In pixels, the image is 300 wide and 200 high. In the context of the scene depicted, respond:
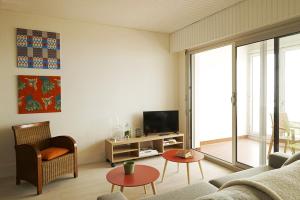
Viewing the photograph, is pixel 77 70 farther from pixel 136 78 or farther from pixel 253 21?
pixel 253 21

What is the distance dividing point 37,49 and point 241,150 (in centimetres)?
408

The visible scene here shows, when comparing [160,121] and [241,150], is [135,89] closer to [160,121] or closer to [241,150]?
[160,121]

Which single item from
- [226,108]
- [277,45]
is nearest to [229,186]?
[277,45]

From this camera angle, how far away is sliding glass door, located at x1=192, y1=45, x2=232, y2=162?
487 centimetres

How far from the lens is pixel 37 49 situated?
3492 mm

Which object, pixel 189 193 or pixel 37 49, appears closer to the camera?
pixel 189 193

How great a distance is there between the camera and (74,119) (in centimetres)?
379

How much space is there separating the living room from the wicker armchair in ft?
0.06

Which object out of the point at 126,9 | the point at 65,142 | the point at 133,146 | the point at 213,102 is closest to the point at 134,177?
the point at 65,142

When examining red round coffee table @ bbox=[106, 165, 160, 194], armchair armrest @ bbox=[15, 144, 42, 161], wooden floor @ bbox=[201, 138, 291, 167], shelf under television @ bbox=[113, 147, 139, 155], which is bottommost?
wooden floor @ bbox=[201, 138, 291, 167]

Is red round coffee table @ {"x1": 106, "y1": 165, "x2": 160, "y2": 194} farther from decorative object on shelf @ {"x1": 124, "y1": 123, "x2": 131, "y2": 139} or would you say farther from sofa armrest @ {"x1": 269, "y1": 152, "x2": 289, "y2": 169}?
decorative object on shelf @ {"x1": 124, "y1": 123, "x2": 131, "y2": 139}

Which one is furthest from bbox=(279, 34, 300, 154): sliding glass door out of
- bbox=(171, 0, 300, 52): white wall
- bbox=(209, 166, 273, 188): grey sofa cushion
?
bbox=(209, 166, 273, 188): grey sofa cushion

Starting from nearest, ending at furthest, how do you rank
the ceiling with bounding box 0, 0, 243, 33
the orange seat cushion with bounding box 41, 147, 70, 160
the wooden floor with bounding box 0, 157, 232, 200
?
the wooden floor with bounding box 0, 157, 232, 200 < the orange seat cushion with bounding box 41, 147, 70, 160 < the ceiling with bounding box 0, 0, 243, 33

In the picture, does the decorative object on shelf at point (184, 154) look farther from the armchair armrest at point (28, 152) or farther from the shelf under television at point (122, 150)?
the armchair armrest at point (28, 152)
